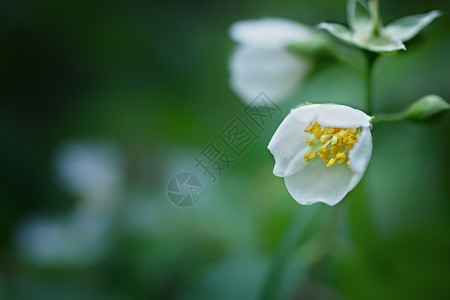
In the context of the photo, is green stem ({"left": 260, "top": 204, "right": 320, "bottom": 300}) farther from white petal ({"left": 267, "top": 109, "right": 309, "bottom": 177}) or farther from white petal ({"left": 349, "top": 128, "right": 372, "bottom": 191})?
white petal ({"left": 349, "top": 128, "right": 372, "bottom": 191})

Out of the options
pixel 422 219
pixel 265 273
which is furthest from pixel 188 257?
pixel 422 219

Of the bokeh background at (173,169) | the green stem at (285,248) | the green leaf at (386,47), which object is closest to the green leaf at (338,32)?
the green leaf at (386,47)

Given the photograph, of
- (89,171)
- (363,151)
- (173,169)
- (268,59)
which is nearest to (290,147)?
(363,151)

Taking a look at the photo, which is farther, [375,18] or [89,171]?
[89,171]

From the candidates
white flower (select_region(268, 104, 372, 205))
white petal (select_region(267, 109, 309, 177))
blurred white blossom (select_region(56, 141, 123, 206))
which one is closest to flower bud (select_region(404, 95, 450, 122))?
white flower (select_region(268, 104, 372, 205))

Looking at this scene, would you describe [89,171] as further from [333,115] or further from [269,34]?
[333,115]

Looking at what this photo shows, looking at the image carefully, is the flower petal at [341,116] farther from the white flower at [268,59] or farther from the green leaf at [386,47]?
the white flower at [268,59]
